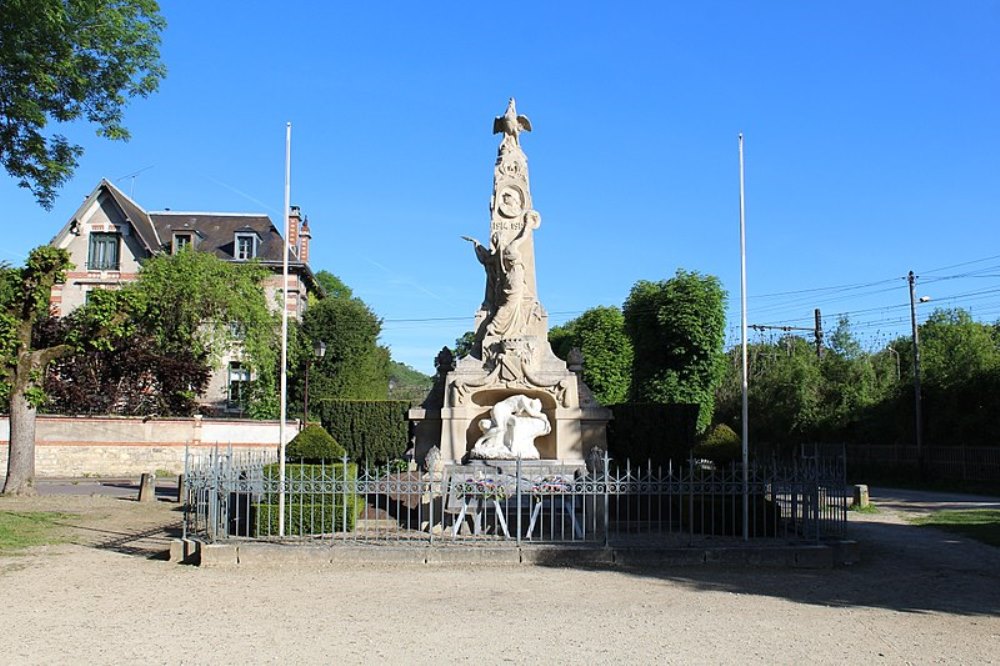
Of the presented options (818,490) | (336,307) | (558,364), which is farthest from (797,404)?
(818,490)

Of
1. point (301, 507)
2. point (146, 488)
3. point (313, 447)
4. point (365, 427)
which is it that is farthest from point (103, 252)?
point (301, 507)

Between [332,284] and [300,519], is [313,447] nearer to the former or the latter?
[300,519]

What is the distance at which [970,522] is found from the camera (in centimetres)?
1928

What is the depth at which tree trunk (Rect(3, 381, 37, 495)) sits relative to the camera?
22125mm

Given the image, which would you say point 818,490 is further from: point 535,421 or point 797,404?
point 797,404

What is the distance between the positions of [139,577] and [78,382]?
88.6 feet

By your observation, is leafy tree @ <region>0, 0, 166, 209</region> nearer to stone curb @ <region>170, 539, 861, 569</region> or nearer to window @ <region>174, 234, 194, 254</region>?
stone curb @ <region>170, 539, 861, 569</region>

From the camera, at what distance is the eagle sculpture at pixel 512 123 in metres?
20.4

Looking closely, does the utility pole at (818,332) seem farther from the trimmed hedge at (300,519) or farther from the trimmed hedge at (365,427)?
the trimmed hedge at (300,519)

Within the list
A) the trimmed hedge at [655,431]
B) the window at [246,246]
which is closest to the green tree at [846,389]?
the trimmed hedge at [655,431]

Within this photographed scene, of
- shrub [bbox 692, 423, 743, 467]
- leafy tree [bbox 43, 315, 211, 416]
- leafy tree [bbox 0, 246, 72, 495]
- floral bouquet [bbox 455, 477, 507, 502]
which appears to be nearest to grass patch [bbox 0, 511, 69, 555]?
leafy tree [bbox 0, 246, 72, 495]

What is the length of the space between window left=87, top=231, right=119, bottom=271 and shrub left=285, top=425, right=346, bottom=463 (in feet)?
97.2

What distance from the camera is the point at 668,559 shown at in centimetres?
1262

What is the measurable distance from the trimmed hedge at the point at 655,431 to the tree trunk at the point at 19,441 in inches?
575
